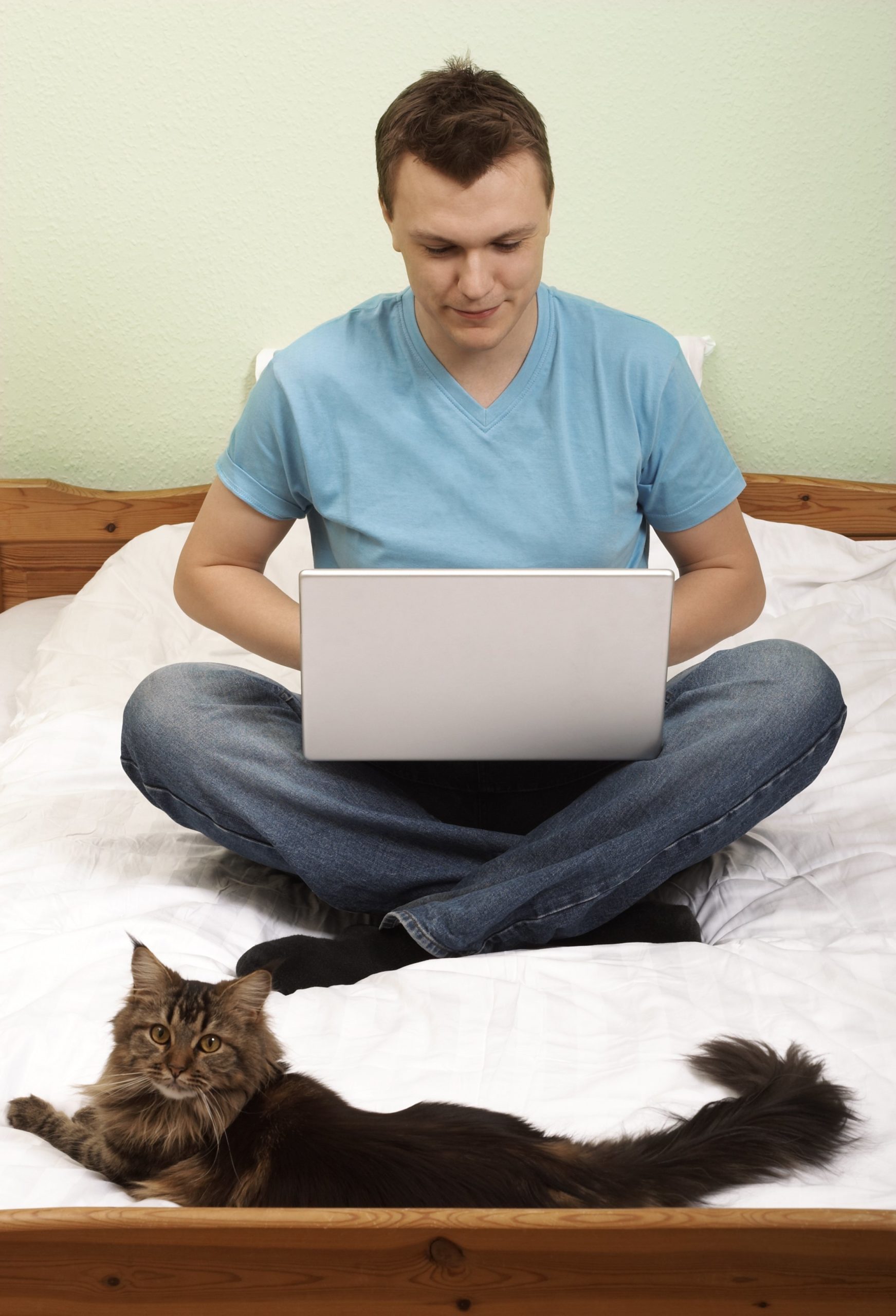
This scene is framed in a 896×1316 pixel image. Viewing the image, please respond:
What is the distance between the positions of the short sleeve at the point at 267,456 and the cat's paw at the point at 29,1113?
74 centimetres

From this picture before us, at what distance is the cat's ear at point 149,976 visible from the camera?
100cm

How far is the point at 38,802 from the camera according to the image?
4.96ft

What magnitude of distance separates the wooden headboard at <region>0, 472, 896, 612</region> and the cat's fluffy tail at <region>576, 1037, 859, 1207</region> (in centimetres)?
173

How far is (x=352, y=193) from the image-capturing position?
240 cm

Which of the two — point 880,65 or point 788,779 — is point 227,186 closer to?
point 880,65

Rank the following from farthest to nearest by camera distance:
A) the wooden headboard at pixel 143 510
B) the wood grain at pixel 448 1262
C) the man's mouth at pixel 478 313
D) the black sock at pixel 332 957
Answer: the wooden headboard at pixel 143 510 → the man's mouth at pixel 478 313 → the black sock at pixel 332 957 → the wood grain at pixel 448 1262

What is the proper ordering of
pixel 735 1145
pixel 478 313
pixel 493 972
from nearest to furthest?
pixel 735 1145 < pixel 493 972 < pixel 478 313

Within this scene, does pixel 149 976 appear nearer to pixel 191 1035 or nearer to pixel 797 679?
pixel 191 1035

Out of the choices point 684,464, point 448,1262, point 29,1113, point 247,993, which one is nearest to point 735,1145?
point 448,1262

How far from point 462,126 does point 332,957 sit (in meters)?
0.84

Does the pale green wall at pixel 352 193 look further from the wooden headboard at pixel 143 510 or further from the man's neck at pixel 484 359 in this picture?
the man's neck at pixel 484 359

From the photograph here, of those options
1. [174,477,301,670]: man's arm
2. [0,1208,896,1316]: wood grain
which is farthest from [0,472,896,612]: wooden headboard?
[0,1208,896,1316]: wood grain

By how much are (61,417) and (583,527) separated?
5.05ft

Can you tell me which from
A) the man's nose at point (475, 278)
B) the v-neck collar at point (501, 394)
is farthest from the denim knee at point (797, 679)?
the man's nose at point (475, 278)
